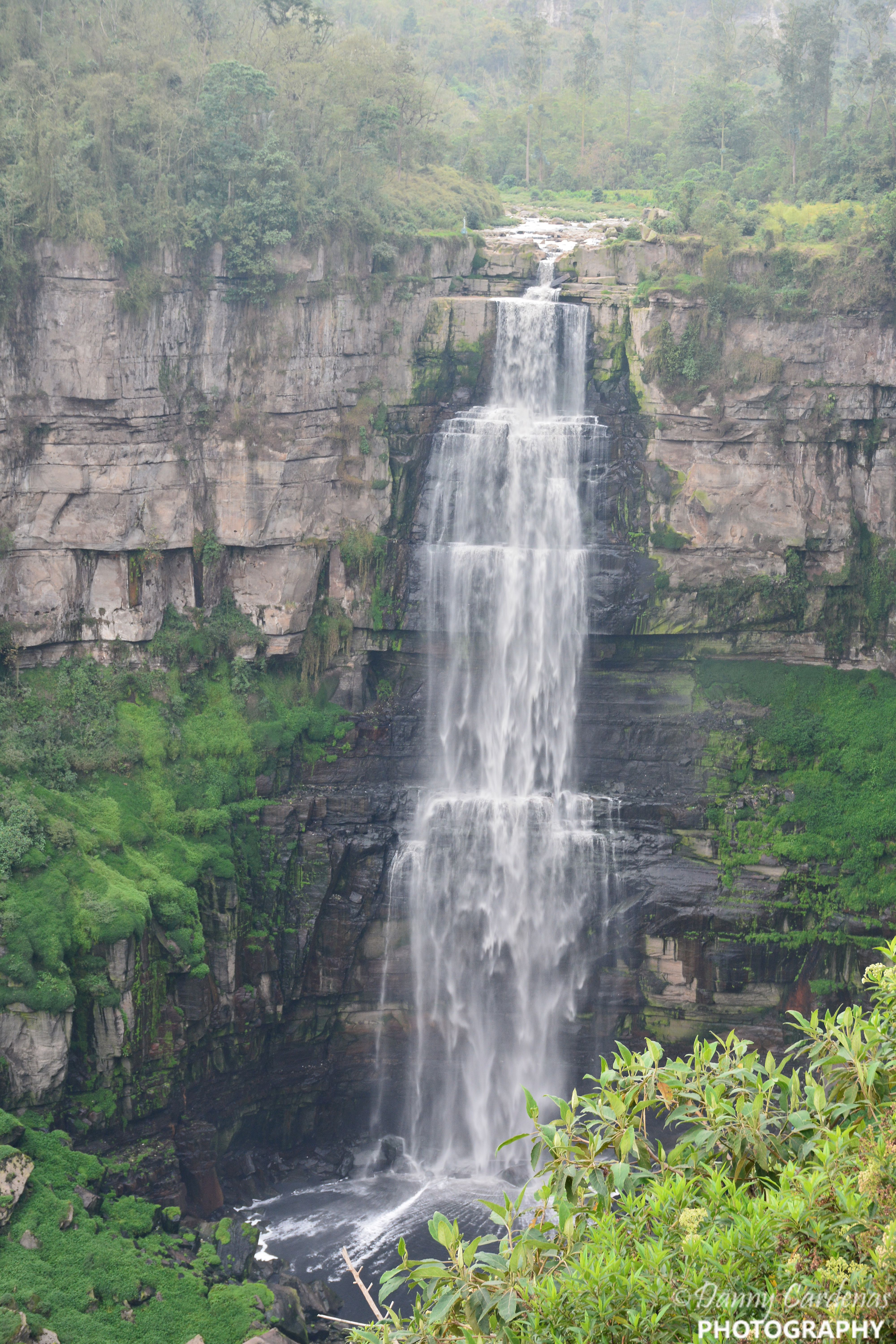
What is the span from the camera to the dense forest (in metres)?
25.8

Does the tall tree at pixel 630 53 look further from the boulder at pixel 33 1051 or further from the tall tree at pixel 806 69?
the boulder at pixel 33 1051

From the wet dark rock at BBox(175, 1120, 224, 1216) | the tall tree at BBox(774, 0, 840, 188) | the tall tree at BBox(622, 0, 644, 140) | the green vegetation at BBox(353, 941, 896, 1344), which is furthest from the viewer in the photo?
the tall tree at BBox(622, 0, 644, 140)

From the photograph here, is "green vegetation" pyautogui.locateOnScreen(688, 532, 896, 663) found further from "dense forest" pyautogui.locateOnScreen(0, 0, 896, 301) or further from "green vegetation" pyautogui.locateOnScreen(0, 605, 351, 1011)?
"green vegetation" pyautogui.locateOnScreen(0, 605, 351, 1011)

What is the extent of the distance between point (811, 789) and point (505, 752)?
6.68 meters

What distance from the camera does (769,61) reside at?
42531 millimetres

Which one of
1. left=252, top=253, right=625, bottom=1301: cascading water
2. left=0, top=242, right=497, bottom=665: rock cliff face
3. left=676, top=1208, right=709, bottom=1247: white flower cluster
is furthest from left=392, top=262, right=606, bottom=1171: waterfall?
left=676, top=1208, right=709, bottom=1247: white flower cluster

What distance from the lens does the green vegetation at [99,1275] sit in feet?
56.3

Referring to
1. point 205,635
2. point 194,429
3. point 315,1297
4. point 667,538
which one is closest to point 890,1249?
point 315,1297

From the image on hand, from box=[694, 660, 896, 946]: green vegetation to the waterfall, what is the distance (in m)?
3.07

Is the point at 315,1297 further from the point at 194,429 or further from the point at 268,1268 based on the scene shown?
the point at 194,429

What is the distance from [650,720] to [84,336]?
14588 mm

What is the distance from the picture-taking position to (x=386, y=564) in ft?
93.6

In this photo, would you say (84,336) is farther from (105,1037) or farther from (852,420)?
(852,420)

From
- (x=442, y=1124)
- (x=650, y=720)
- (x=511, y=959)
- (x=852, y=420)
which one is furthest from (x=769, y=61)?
(x=442, y=1124)
